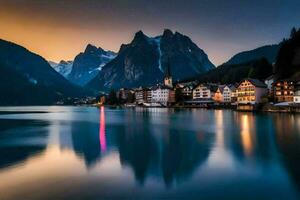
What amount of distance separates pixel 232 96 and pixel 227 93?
5345 mm

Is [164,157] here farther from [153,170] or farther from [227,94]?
[227,94]

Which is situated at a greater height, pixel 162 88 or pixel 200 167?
pixel 162 88

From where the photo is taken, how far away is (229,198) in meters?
12.1

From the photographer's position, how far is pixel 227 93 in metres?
120

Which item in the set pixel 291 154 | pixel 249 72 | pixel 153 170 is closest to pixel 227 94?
pixel 249 72

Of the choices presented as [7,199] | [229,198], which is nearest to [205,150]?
[229,198]

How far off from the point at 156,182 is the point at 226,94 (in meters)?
110

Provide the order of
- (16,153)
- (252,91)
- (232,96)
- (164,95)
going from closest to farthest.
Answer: (16,153)
(252,91)
(232,96)
(164,95)

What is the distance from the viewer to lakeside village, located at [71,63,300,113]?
263 ft

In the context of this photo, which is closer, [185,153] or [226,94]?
[185,153]

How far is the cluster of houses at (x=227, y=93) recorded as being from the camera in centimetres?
8257

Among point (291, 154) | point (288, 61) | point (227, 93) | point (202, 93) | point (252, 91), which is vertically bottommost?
point (291, 154)

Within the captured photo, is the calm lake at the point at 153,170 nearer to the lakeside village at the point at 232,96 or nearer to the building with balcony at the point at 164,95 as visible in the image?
the lakeside village at the point at 232,96

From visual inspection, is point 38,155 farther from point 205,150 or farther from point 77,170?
point 205,150
